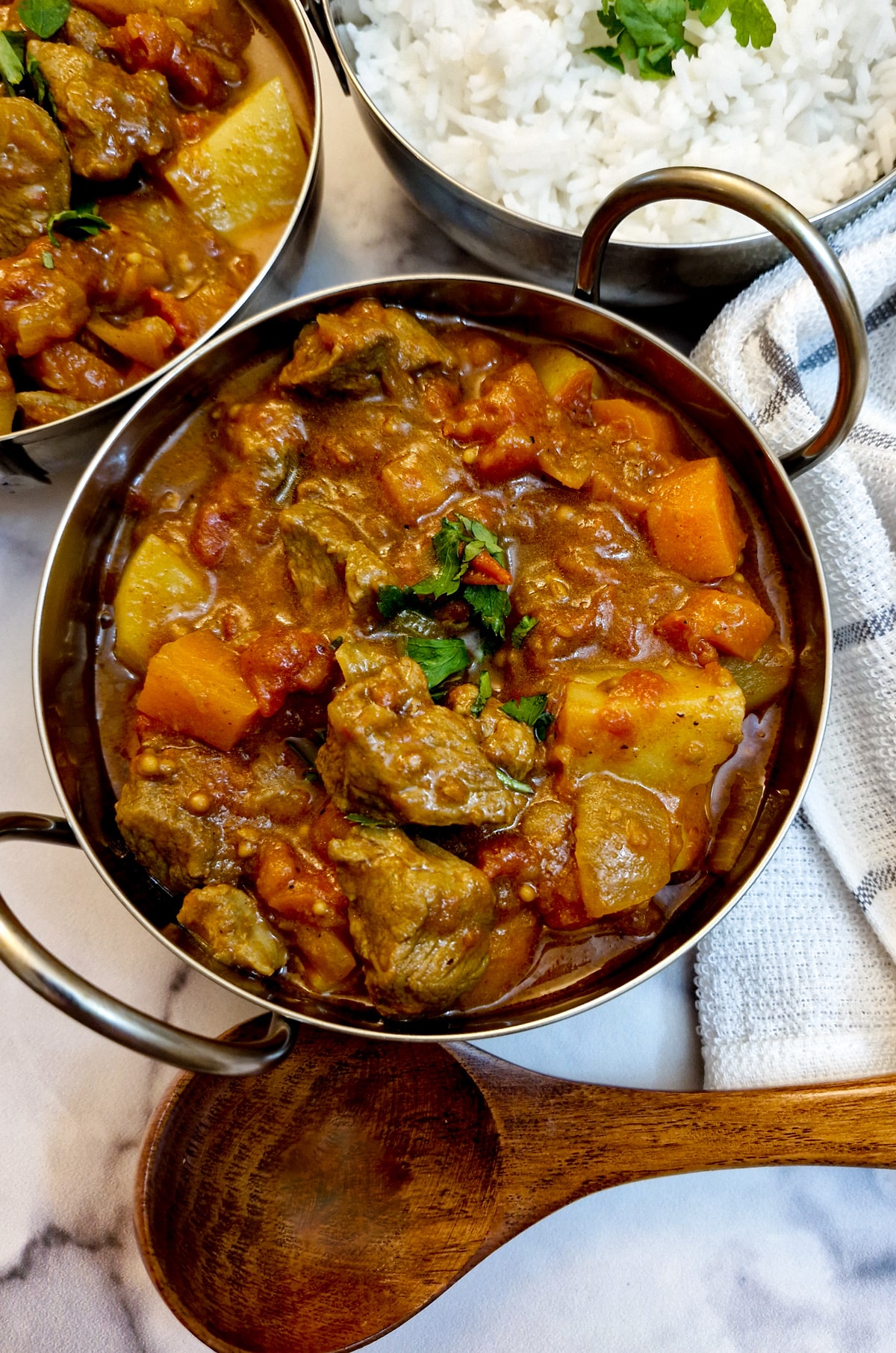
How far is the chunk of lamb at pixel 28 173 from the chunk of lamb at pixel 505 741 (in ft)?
4.82

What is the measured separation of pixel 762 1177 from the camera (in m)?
2.45

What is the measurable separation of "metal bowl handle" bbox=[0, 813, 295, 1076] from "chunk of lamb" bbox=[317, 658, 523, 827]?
1.53ft

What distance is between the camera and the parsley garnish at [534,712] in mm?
1952

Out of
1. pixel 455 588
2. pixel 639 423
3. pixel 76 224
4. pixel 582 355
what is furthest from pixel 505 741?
pixel 76 224

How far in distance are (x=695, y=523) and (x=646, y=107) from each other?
3.64 ft

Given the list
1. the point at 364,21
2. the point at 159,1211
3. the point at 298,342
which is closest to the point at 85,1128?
the point at 159,1211

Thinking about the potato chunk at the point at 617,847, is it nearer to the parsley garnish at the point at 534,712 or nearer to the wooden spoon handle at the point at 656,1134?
the parsley garnish at the point at 534,712

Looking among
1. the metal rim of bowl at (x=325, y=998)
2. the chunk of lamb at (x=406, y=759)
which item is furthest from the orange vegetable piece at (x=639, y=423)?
the chunk of lamb at (x=406, y=759)

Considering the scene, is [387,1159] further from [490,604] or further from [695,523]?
[695,523]

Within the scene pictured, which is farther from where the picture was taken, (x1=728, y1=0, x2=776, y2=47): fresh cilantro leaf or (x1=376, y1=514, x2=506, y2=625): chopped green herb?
(x1=728, y1=0, x2=776, y2=47): fresh cilantro leaf

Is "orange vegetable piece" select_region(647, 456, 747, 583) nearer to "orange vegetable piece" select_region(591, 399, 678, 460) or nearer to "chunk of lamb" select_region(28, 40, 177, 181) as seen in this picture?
"orange vegetable piece" select_region(591, 399, 678, 460)

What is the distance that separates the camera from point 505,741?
1.88m

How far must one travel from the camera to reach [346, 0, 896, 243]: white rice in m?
2.43

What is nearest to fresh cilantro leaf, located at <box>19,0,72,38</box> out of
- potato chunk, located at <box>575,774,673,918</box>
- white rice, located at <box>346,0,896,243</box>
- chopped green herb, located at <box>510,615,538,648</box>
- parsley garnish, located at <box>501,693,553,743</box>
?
white rice, located at <box>346,0,896,243</box>
